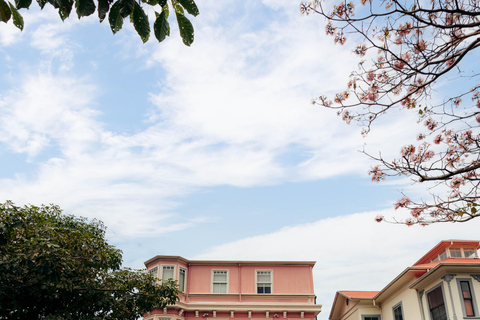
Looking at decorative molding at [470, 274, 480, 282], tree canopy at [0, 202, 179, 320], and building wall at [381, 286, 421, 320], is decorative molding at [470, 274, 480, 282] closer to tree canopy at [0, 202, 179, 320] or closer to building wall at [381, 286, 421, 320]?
building wall at [381, 286, 421, 320]

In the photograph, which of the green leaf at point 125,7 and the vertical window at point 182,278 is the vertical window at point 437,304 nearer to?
the vertical window at point 182,278

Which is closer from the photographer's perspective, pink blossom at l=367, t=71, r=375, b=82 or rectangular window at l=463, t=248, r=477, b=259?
pink blossom at l=367, t=71, r=375, b=82

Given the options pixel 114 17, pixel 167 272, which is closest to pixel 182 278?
pixel 167 272

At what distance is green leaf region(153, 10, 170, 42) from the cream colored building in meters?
16.9

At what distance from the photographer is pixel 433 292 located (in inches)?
738

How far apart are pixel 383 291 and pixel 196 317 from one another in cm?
1031

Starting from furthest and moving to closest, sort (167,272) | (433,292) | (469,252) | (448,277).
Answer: (167,272) → (469,252) → (433,292) → (448,277)

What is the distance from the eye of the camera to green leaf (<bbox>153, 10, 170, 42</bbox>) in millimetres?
3281

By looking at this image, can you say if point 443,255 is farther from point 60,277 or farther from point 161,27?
point 161,27

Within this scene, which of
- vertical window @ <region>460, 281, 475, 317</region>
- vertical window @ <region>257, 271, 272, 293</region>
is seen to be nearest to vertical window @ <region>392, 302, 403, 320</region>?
vertical window @ <region>460, 281, 475, 317</region>

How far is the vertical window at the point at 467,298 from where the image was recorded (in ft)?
56.4

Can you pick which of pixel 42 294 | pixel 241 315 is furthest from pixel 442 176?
pixel 241 315

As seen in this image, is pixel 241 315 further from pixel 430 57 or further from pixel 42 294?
pixel 430 57

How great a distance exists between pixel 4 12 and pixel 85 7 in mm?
586
